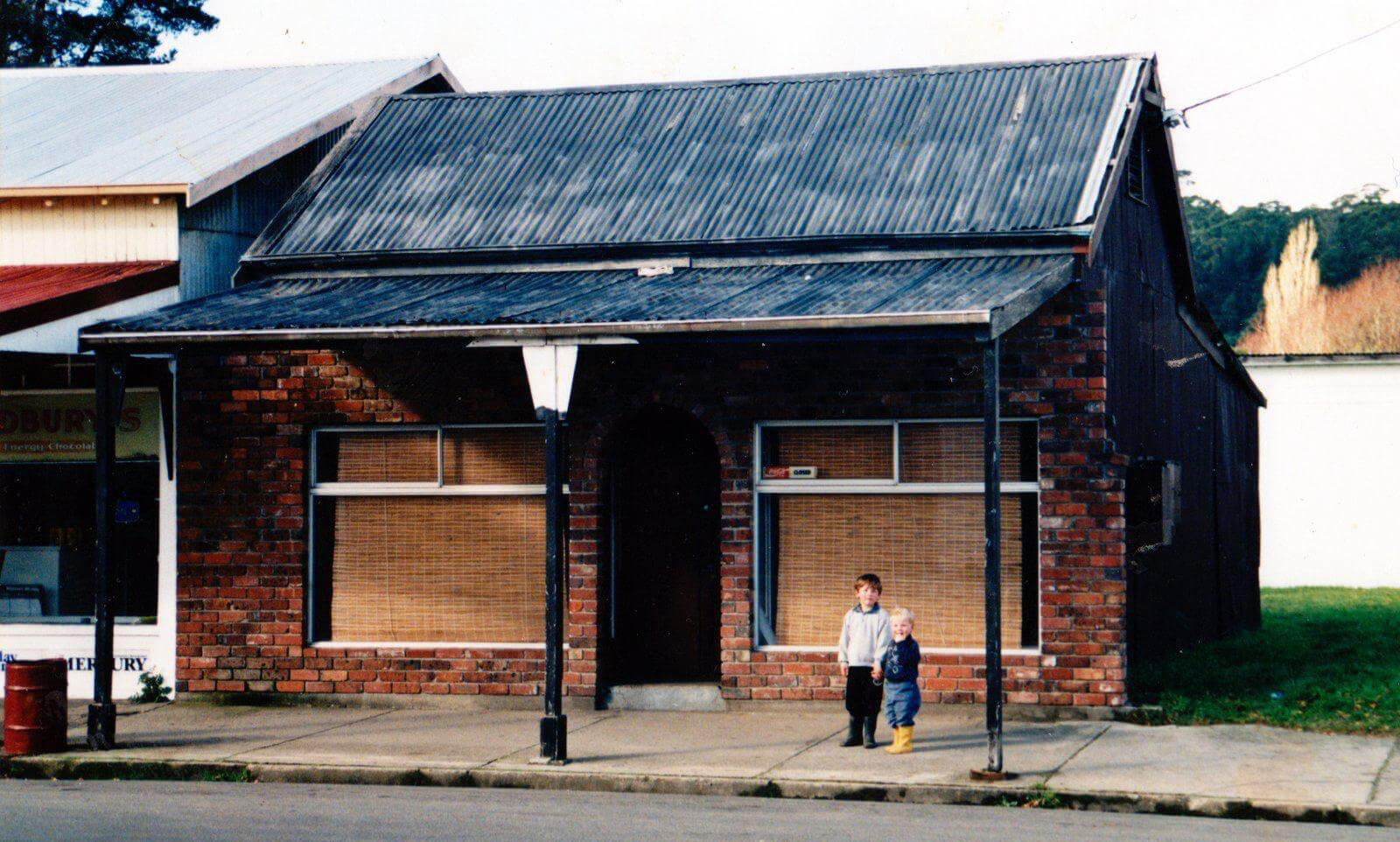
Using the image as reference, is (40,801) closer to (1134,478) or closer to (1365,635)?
(1134,478)

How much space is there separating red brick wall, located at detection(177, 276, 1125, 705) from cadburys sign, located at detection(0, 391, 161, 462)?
1272 mm

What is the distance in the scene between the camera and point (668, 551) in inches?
596

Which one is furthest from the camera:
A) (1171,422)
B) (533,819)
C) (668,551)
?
(1171,422)

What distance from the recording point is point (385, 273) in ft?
50.8

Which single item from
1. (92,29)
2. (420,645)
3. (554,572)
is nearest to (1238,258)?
(92,29)

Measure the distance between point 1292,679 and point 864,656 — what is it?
4.99 metres

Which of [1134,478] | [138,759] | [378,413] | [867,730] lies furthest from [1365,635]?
[138,759]

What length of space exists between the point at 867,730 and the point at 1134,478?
14.1 ft

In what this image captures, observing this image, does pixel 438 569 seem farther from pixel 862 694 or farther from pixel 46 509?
pixel 862 694

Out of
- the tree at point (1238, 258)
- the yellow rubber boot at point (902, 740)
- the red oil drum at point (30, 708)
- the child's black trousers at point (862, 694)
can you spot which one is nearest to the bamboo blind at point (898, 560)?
the child's black trousers at point (862, 694)

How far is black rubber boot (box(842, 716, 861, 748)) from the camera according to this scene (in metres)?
12.7

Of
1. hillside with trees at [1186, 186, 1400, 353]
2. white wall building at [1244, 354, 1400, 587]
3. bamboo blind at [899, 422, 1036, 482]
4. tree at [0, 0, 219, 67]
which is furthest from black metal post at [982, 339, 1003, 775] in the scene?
hillside with trees at [1186, 186, 1400, 353]

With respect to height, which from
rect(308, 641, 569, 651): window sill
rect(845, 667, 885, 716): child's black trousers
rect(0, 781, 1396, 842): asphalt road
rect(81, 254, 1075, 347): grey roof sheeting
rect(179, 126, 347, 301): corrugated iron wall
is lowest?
rect(0, 781, 1396, 842): asphalt road

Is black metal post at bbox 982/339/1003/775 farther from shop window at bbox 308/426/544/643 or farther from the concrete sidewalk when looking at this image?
shop window at bbox 308/426/544/643
